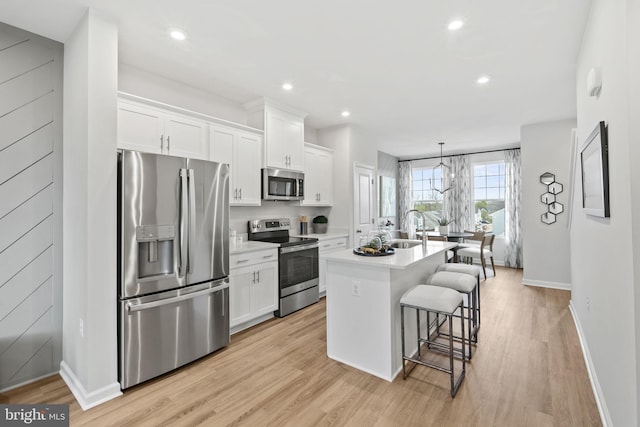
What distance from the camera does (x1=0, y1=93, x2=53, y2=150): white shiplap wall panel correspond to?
7.45 ft

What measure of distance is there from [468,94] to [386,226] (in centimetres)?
408

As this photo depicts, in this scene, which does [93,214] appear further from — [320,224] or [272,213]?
[320,224]

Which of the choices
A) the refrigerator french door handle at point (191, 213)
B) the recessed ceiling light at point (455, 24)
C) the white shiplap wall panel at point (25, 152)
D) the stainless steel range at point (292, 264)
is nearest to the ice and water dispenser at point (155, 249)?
the refrigerator french door handle at point (191, 213)

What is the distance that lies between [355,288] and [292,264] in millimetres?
1497

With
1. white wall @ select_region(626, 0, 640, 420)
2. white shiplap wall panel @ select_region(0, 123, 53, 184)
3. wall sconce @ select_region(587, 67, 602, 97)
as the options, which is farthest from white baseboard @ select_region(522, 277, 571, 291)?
white shiplap wall panel @ select_region(0, 123, 53, 184)

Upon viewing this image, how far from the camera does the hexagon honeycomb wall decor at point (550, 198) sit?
16.0 ft

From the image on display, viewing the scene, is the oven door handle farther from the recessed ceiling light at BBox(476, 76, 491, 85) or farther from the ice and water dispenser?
the recessed ceiling light at BBox(476, 76, 491, 85)

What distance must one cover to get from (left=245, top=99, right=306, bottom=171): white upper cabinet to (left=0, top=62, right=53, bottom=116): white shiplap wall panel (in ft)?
6.78

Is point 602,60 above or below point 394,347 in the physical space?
above

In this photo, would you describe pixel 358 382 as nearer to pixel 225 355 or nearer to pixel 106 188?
pixel 225 355

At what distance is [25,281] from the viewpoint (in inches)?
92.6

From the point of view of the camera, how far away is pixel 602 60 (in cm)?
190

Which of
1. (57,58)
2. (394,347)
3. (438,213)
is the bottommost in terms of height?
(394,347)

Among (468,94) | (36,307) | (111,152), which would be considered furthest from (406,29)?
(36,307)
